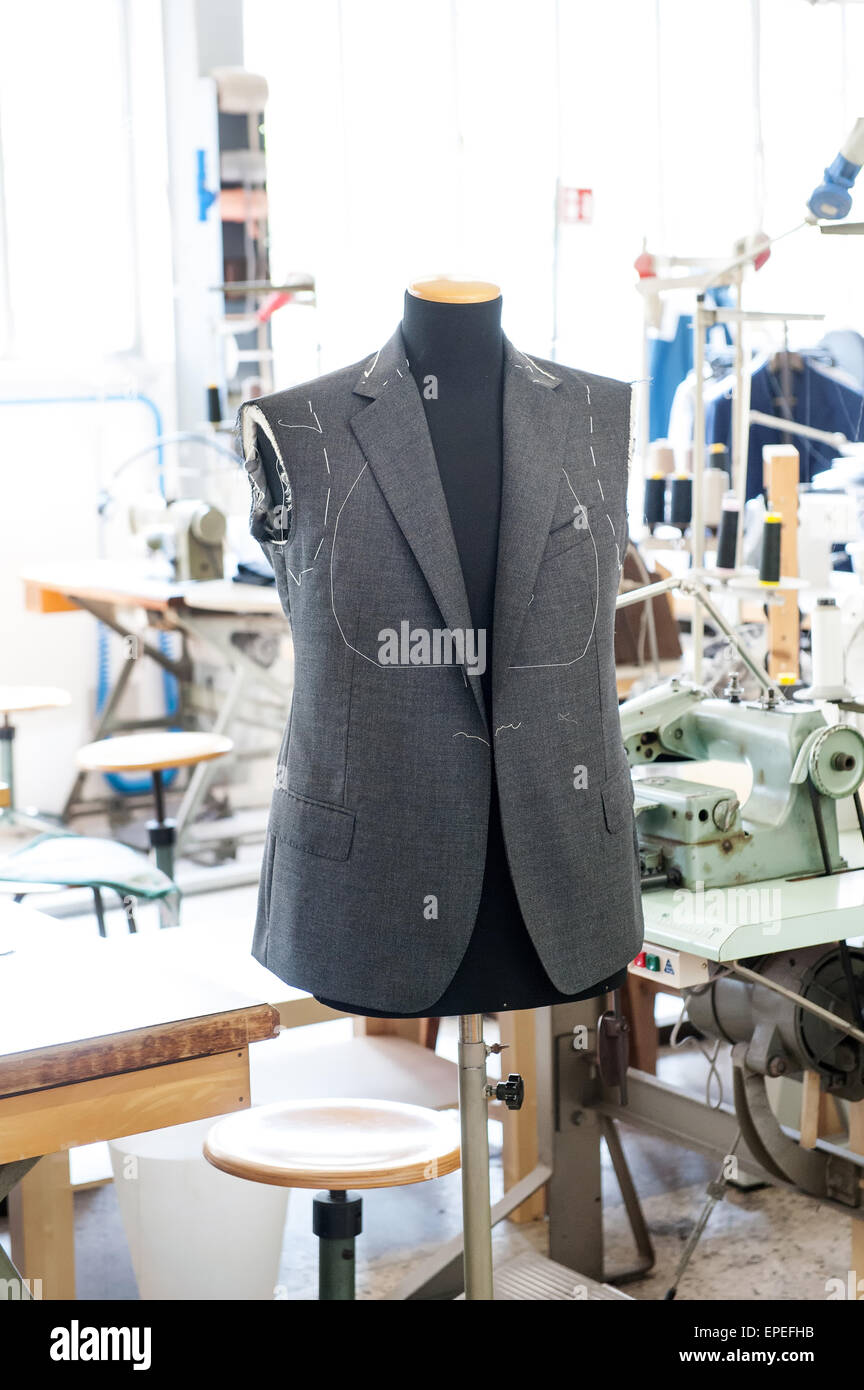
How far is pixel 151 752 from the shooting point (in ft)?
12.1

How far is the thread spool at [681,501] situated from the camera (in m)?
3.73

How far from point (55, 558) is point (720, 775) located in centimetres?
327

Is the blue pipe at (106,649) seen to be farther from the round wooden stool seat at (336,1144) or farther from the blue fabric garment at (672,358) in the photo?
the round wooden stool seat at (336,1144)

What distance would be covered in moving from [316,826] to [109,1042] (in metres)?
0.28

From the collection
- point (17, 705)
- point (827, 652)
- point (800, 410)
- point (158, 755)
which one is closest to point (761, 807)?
point (827, 652)

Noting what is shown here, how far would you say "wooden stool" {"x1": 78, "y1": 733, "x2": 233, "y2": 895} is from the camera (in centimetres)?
348

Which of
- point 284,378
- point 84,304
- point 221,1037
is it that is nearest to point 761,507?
point 284,378

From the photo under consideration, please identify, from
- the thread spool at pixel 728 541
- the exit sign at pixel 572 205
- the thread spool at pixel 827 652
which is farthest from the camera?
the exit sign at pixel 572 205

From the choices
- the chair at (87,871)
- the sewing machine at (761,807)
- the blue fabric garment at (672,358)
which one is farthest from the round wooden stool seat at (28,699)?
the blue fabric garment at (672,358)

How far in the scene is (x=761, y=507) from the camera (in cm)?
420

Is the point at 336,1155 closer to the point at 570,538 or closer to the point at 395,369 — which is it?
the point at 570,538

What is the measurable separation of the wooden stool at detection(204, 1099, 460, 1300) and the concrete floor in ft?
1.86

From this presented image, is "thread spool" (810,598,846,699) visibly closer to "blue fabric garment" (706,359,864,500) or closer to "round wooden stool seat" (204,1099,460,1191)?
"round wooden stool seat" (204,1099,460,1191)

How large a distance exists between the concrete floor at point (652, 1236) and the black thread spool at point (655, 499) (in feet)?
4.84
